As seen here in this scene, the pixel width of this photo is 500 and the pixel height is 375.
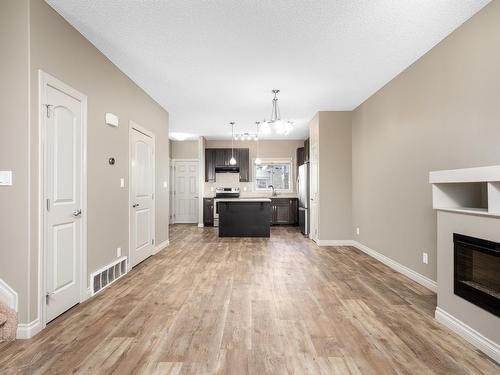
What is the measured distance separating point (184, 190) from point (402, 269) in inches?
273

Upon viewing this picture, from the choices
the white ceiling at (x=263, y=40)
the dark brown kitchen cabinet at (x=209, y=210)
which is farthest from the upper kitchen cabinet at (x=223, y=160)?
the white ceiling at (x=263, y=40)

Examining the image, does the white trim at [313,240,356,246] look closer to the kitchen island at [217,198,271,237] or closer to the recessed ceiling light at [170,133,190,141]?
the kitchen island at [217,198,271,237]

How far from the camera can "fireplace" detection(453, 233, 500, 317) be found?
1.88 m

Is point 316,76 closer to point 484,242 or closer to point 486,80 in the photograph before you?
point 486,80

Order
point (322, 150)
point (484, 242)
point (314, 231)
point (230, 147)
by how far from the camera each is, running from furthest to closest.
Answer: point (230, 147) < point (314, 231) < point (322, 150) < point (484, 242)

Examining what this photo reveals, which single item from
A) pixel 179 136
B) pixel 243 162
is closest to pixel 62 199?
pixel 179 136

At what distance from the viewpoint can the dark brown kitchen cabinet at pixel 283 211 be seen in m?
8.36

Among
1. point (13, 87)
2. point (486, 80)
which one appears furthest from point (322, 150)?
point (13, 87)

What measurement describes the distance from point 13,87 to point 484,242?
3.73 metres

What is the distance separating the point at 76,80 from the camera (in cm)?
276

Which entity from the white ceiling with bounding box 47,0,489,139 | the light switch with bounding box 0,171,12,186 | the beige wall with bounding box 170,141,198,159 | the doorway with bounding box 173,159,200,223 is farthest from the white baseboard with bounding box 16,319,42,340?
the beige wall with bounding box 170,141,198,159

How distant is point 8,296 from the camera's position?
6.99 ft

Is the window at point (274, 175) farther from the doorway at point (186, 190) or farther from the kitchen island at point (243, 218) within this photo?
the kitchen island at point (243, 218)

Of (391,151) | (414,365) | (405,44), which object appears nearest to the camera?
(414,365)
